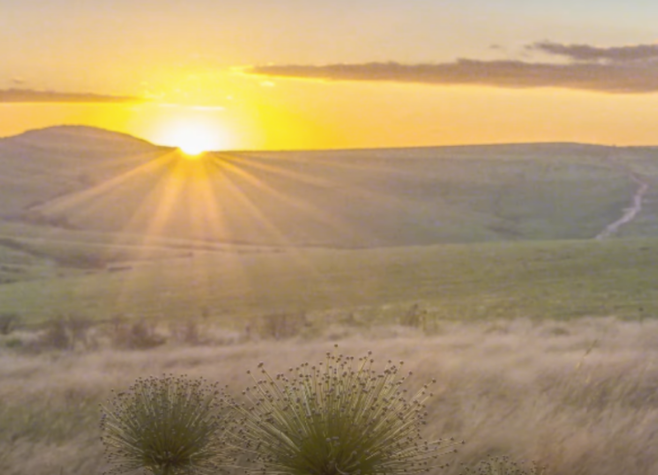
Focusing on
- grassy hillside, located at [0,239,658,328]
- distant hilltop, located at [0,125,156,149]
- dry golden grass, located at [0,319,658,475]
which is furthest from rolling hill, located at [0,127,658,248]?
dry golden grass, located at [0,319,658,475]

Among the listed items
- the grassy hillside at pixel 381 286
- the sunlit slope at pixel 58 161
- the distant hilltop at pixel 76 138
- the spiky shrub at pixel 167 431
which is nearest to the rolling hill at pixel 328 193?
the sunlit slope at pixel 58 161

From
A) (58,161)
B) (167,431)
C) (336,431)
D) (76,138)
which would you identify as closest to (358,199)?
(58,161)

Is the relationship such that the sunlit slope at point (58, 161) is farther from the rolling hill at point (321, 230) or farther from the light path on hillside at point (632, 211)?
the light path on hillside at point (632, 211)

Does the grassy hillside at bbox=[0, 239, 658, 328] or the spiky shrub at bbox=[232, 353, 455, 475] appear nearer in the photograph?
the spiky shrub at bbox=[232, 353, 455, 475]

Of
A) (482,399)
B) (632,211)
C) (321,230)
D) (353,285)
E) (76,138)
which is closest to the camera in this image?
(482,399)

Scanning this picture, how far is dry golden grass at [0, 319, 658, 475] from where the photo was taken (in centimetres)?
1138

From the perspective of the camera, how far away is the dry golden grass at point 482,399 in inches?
448

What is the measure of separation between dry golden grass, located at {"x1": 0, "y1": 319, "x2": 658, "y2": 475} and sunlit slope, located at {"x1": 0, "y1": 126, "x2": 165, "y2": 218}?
93194 millimetres

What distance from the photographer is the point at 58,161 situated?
141500mm

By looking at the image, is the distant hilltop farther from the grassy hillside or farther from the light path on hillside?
the grassy hillside

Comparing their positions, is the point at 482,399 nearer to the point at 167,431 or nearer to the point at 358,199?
the point at 167,431

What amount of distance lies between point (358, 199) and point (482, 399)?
322 feet

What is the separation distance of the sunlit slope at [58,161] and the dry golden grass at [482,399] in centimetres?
9319

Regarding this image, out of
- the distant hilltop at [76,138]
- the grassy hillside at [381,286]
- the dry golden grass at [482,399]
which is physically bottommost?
the grassy hillside at [381,286]
